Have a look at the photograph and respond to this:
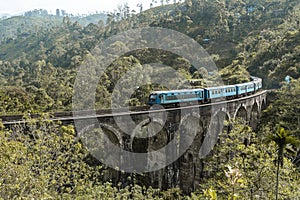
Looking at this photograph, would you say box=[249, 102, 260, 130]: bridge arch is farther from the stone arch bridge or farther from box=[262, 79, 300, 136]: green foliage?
the stone arch bridge

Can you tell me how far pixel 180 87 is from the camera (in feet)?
114

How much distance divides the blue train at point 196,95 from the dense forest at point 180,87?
10.4ft

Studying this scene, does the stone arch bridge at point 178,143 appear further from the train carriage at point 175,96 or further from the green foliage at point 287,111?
the green foliage at point 287,111

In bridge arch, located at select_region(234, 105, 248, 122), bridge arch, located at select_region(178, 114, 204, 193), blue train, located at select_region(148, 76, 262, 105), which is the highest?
blue train, located at select_region(148, 76, 262, 105)

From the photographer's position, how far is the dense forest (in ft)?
29.3

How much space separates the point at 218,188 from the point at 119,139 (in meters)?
5.13

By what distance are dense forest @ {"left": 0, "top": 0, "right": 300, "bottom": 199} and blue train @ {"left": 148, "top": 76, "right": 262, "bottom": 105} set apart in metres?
3.17

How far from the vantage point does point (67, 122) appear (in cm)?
1247

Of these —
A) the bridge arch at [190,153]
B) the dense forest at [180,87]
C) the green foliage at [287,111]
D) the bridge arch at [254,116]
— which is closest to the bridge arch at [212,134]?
the bridge arch at [190,153]

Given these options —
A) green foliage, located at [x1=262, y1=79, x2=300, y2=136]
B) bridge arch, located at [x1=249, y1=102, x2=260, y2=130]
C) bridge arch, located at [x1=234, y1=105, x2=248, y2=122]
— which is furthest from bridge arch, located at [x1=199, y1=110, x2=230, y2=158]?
bridge arch, located at [x1=249, y1=102, x2=260, y2=130]

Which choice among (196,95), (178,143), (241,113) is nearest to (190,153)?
(178,143)

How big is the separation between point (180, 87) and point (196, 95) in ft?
47.2

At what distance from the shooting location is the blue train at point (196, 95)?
18422 millimetres

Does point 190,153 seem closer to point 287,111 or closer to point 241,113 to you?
point 241,113
